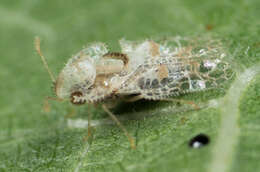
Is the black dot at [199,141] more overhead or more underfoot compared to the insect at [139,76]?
more underfoot

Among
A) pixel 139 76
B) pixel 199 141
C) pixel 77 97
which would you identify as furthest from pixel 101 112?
pixel 199 141

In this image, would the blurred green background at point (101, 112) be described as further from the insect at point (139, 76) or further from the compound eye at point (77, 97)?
the compound eye at point (77, 97)

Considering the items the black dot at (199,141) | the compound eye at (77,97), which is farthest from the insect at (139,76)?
the black dot at (199,141)

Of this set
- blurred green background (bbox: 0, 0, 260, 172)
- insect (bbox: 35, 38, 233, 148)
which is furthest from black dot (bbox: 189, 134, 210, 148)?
insect (bbox: 35, 38, 233, 148)

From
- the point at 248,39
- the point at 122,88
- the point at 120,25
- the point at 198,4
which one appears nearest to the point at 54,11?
the point at 120,25

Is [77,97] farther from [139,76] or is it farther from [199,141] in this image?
[199,141]

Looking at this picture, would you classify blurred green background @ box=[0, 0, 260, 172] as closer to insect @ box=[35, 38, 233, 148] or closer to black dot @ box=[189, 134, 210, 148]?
black dot @ box=[189, 134, 210, 148]
